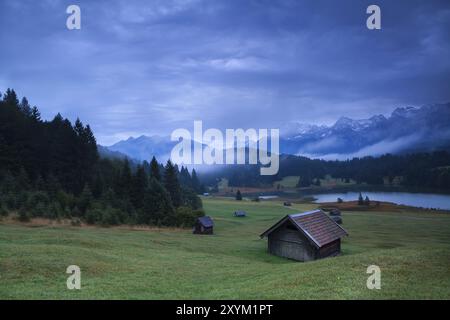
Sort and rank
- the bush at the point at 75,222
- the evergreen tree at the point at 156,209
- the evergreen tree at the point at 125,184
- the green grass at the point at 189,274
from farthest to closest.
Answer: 1. the evergreen tree at the point at 125,184
2. the evergreen tree at the point at 156,209
3. the bush at the point at 75,222
4. the green grass at the point at 189,274

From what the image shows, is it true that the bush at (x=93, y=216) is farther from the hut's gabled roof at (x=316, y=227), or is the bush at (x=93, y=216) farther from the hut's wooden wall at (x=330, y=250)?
the hut's wooden wall at (x=330, y=250)

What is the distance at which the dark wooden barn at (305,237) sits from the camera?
40656mm

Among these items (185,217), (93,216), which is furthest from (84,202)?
(185,217)

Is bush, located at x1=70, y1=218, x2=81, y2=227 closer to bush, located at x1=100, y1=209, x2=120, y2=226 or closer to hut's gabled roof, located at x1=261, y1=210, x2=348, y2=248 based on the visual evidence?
bush, located at x1=100, y1=209, x2=120, y2=226

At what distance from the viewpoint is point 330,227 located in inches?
1804

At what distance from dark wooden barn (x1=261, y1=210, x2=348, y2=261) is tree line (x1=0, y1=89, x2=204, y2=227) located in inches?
1194

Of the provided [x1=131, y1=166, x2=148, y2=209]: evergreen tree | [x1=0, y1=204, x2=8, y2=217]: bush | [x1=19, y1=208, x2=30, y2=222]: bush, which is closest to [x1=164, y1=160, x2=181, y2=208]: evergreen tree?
[x1=131, y1=166, x2=148, y2=209]: evergreen tree

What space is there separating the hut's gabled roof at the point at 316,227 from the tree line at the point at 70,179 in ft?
103

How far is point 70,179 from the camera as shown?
238 feet

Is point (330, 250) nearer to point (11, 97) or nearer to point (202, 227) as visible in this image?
point (202, 227)

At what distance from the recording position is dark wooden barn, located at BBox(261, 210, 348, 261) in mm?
40656

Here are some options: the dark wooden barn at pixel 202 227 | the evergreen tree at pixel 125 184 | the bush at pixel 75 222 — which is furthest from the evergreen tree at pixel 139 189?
the bush at pixel 75 222
